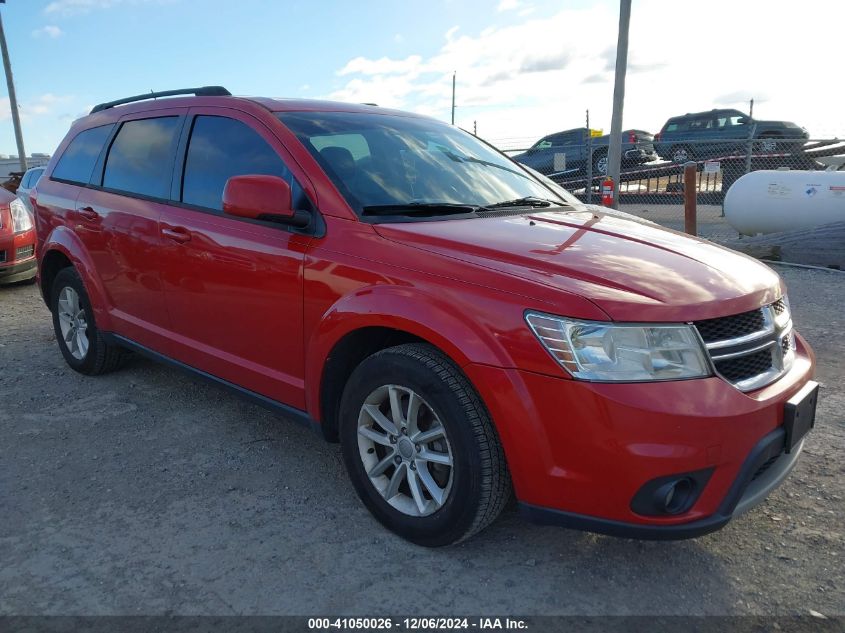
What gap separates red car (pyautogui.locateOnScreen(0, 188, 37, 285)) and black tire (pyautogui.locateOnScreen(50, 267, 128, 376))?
342 centimetres

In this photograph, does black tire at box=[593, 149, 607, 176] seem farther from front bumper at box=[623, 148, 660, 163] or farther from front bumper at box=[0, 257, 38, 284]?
front bumper at box=[0, 257, 38, 284]

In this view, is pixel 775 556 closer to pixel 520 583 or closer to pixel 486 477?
pixel 520 583

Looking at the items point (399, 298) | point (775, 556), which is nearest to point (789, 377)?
point (775, 556)

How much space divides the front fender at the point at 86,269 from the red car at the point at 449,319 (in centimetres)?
21

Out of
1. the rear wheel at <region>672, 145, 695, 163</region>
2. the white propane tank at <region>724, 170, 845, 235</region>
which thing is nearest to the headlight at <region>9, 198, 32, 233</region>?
the white propane tank at <region>724, 170, 845, 235</region>

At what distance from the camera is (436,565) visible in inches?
102

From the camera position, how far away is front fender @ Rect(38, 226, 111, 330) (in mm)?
4301

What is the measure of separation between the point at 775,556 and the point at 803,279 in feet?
20.1

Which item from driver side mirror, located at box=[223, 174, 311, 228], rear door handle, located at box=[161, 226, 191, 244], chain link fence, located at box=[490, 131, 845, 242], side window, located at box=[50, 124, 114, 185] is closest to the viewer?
driver side mirror, located at box=[223, 174, 311, 228]

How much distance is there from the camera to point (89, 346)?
4.62 m

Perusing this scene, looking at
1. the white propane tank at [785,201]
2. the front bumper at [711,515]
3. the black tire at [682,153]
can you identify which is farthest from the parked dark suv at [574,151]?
the front bumper at [711,515]

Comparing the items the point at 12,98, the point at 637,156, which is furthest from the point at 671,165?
the point at 12,98

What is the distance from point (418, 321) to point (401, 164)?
3.75 ft

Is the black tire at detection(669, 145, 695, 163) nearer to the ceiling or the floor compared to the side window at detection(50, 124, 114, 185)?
nearer to the ceiling
